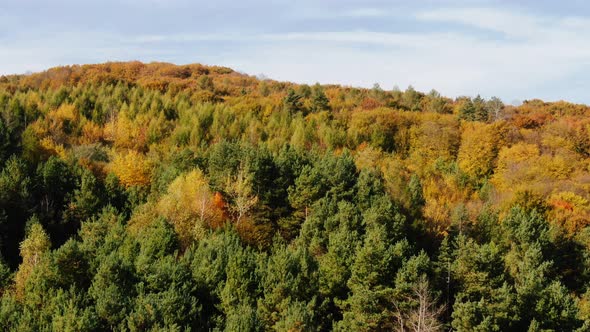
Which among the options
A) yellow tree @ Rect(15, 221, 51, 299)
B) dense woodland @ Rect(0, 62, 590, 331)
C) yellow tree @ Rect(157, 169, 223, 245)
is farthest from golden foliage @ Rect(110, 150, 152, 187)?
yellow tree @ Rect(15, 221, 51, 299)

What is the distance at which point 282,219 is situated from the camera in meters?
57.6

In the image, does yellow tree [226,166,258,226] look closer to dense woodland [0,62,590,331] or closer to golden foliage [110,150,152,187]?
dense woodland [0,62,590,331]

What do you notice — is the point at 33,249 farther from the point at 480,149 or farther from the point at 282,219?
the point at 480,149

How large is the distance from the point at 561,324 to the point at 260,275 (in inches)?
898

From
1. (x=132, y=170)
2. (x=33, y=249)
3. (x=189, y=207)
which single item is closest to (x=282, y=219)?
(x=189, y=207)

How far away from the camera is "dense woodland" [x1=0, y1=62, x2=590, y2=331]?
38781 millimetres

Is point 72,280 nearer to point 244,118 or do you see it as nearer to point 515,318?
point 515,318

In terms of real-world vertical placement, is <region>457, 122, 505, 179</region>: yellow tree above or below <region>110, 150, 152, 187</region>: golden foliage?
above

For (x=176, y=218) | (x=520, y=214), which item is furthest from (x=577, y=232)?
Result: (x=176, y=218)

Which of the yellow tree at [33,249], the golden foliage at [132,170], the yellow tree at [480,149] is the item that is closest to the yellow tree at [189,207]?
the golden foliage at [132,170]

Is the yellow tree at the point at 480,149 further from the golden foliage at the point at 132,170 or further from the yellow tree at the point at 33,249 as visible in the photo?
the yellow tree at the point at 33,249

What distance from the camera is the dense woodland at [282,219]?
3878cm

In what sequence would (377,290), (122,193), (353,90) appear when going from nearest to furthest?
(377,290) → (122,193) → (353,90)

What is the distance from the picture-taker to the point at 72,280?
41.7 meters
